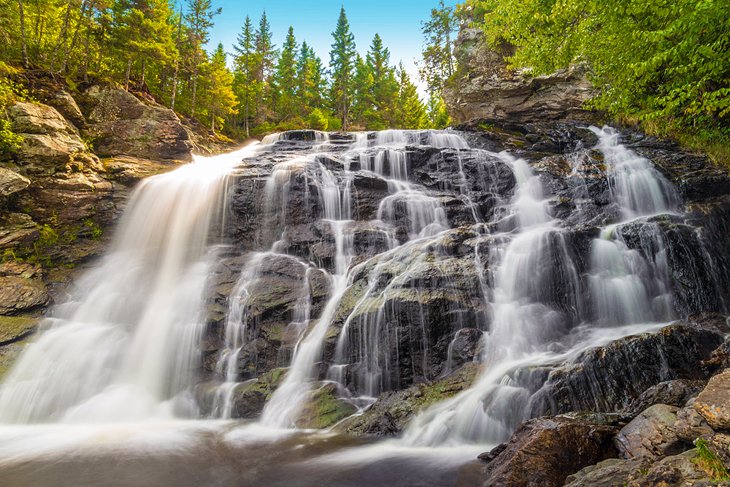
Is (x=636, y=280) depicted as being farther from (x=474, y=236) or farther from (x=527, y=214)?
(x=527, y=214)

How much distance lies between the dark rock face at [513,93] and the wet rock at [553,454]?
20.5 meters

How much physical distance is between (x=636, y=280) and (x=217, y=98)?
3052 cm

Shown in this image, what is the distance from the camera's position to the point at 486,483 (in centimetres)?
462

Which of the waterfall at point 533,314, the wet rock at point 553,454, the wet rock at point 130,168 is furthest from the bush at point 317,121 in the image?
the wet rock at point 553,454

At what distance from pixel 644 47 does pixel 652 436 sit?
1080 cm

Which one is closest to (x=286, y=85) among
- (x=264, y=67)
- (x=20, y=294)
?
(x=264, y=67)

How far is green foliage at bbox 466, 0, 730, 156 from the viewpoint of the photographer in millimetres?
9016

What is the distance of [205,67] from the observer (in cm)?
3059

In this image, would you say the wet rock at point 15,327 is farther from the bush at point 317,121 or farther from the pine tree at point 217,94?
the bush at point 317,121

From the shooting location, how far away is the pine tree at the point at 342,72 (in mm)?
44781

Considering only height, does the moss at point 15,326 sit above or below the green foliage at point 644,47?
below

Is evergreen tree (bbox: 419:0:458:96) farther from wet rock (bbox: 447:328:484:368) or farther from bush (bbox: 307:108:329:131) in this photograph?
wet rock (bbox: 447:328:484:368)

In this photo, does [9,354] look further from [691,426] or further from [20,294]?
[691,426]

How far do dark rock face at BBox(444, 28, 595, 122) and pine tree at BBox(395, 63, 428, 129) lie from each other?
644 inches
